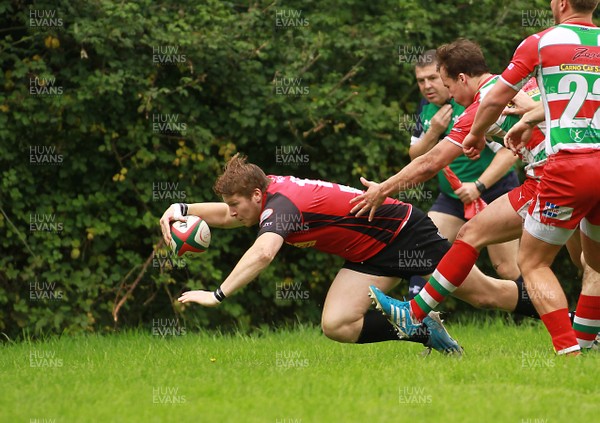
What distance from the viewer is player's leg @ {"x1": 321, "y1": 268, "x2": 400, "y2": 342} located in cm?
711

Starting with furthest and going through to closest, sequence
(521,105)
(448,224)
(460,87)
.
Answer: (448,224) < (460,87) < (521,105)

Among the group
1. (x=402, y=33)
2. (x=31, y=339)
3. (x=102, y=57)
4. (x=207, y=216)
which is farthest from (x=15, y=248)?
(x=402, y=33)

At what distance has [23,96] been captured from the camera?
9359 mm

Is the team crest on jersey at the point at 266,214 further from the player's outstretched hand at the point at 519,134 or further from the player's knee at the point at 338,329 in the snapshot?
Result: the player's outstretched hand at the point at 519,134

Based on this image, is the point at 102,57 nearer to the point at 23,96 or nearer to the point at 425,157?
the point at 23,96

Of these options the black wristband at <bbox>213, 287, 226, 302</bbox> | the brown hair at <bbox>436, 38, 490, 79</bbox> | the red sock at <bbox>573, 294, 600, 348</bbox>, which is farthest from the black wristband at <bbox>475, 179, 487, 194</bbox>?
the black wristband at <bbox>213, 287, 226, 302</bbox>

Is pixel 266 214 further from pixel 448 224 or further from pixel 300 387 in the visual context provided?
pixel 448 224

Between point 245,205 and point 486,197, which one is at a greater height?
point 245,205

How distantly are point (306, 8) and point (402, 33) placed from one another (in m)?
1.06

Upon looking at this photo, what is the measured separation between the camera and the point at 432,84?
884 centimetres

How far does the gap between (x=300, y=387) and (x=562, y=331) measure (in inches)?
71.4

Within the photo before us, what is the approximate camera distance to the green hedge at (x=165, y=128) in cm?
947

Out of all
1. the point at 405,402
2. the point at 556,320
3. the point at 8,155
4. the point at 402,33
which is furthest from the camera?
the point at 402,33

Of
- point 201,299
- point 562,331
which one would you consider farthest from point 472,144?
point 201,299
